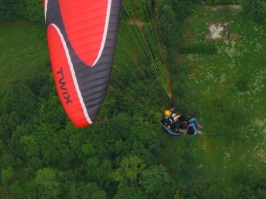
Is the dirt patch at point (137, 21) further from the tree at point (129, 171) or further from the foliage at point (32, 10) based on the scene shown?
the tree at point (129, 171)

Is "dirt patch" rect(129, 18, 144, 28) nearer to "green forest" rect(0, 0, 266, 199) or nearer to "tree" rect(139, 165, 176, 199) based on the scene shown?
"green forest" rect(0, 0, 266, 199)

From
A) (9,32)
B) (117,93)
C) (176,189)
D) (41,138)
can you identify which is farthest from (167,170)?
(9,32)

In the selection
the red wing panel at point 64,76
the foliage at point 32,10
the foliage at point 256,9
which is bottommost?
the foliage at point 256,9

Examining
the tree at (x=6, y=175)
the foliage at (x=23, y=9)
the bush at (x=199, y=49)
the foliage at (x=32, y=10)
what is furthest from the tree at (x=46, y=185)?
the foliage at (x=23, y=9)

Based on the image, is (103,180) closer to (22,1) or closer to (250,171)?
(250,171)

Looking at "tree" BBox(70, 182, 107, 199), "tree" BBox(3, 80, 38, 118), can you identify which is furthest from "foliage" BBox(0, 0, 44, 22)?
"tree" BBox(70, 182, 107, 199)

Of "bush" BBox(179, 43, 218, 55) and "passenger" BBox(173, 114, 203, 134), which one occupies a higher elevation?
"passenger" BBox(173, 114, 203, 134)
